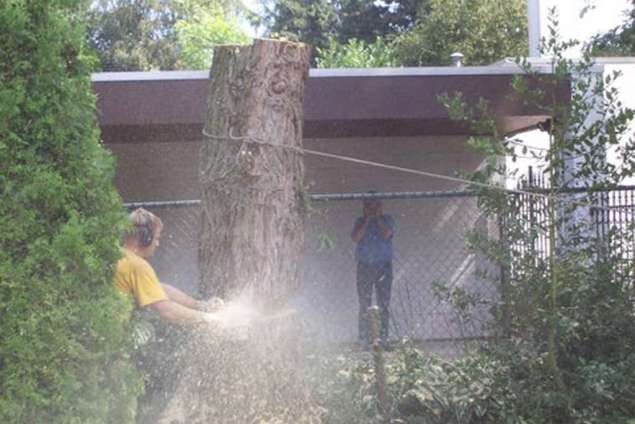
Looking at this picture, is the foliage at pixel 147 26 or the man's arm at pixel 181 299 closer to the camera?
the man's arm at pixel 181 299

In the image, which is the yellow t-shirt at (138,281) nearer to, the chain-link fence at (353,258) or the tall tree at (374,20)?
the chain-link fence at (353,258)

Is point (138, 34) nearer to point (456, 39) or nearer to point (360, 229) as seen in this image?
point (456, 39)

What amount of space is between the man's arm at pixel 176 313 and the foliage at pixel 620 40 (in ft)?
35.0

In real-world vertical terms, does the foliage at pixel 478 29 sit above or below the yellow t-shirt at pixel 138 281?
above

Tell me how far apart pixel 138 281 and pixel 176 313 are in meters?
0.24

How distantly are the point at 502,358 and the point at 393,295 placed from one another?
14.6ft

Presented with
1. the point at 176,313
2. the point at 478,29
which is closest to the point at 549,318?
the point at 176,313

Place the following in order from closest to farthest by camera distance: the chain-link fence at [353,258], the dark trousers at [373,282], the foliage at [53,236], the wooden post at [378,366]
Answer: the foliage at [53,236], the wooden post at [378,366], the dark trousers at [373,282], the chain-link fence at [353,258]

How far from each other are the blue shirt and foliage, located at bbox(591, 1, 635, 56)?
6572 mm

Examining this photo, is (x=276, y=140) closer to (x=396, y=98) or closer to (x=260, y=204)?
(x=260, y=204)

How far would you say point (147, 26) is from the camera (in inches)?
1184

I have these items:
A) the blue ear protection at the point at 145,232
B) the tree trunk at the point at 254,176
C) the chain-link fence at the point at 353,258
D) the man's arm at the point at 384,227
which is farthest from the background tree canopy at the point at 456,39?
the blue ear protection at the point at 145,232

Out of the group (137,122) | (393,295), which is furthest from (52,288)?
(393,295)

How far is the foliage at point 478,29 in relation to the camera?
75.5 feet
